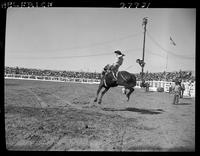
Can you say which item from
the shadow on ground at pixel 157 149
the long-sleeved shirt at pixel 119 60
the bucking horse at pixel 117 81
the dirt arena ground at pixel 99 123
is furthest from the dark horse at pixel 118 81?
the shadow on ground at pixel 157 149

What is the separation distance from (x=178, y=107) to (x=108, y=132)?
158cm

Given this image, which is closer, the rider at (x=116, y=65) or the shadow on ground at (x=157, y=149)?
the shadow on ground at (x=157, y=149)

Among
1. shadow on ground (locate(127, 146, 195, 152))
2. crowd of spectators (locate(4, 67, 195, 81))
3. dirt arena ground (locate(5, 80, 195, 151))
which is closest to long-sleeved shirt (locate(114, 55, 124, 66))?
crowd of spectators (locate(4, 67, 195, 81))

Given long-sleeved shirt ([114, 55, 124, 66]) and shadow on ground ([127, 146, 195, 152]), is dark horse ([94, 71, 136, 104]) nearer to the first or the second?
long-sleeved shirt ([114, 55, 124, 66])

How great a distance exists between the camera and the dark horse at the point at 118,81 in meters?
5.36

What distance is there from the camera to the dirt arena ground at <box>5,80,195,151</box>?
4645 millimetres

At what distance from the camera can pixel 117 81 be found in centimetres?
552

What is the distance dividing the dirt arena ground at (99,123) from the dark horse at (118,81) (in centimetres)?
12

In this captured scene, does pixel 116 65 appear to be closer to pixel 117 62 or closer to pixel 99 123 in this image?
pixel 117 62

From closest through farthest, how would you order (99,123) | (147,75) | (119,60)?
(99,123)
(119,60)
(147,75)

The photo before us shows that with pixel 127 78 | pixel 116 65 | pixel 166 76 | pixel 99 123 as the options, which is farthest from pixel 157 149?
pixel 116 65

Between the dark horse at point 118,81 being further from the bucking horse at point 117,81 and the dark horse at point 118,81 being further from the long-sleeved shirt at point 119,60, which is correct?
the long-sleeved shirt at point 119,60

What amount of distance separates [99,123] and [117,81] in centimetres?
111
